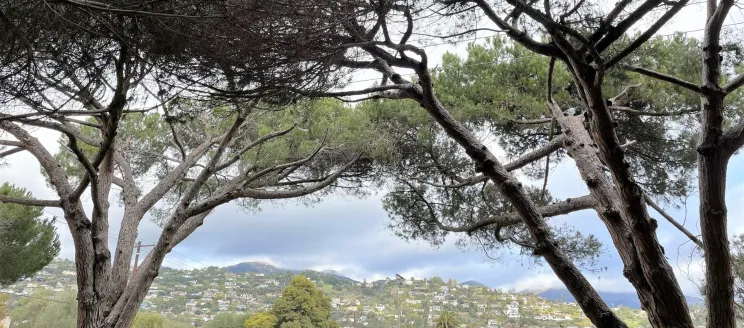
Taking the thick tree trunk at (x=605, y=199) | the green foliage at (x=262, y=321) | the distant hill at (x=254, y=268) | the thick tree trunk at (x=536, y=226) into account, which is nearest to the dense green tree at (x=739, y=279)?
the thick tree trunk at (x=605, y=199)

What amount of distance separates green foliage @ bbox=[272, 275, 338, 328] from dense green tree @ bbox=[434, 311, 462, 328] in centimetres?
157

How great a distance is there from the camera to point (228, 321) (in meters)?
7.80

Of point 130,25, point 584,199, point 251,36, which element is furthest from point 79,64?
point 584,199

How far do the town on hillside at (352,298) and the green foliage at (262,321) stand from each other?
375mm

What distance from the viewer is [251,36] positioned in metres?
2.20

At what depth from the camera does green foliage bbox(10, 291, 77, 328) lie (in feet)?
24.5

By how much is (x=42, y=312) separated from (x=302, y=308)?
13.6ft

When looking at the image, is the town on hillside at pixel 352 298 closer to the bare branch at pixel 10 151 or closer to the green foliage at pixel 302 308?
the green foliage at pixel 302 308

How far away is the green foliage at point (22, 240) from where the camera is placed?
577 cm

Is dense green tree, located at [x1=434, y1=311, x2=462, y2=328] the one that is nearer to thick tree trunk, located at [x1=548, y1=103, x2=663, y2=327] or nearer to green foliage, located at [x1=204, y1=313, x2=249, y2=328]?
green foliage, located at [x1=204, y1=313, x2=249, y2=328]

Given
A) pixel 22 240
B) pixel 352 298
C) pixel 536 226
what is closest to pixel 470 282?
pixel 352 298

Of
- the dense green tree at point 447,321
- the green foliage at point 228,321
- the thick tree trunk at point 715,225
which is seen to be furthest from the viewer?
the green foliage at point 228,321

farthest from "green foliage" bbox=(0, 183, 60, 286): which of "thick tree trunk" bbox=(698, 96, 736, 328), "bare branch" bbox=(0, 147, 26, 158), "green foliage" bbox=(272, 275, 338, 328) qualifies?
"thick tree trunk" bbox=(698, 96, 736, 328)

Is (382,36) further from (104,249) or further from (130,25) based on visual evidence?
(104,249)
